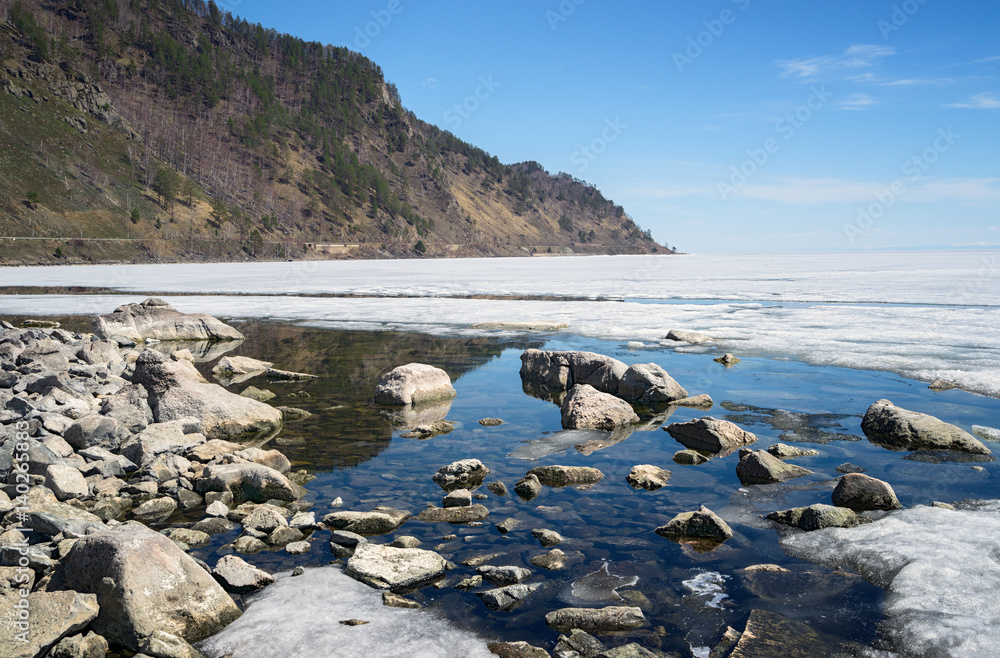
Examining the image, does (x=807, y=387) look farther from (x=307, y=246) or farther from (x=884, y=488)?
Answer: (x=307, y=246)

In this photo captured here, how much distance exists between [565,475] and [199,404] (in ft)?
18.4

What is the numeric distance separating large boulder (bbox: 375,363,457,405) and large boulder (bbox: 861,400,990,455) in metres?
6.71

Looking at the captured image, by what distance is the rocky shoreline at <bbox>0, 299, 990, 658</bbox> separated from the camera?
4352mm

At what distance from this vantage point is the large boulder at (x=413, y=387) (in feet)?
36.0

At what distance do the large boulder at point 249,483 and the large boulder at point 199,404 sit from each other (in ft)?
7.09

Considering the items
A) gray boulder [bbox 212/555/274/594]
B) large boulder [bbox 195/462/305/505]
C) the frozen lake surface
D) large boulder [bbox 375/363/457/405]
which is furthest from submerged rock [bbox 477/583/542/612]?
the frozen lake surface

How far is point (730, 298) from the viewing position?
98.5ft

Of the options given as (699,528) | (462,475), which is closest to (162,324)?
(462,475)

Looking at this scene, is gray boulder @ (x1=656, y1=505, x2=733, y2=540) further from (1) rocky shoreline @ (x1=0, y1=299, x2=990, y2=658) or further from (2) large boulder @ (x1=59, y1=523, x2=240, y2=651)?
(2) large boulder @ (x1=59, y1=523, x2=240, y2=651)

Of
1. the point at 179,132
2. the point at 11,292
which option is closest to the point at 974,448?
the point at 11,292

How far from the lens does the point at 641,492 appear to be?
6949 millimetres

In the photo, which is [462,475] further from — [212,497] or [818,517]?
[818,517]

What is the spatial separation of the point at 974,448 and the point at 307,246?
114 metres

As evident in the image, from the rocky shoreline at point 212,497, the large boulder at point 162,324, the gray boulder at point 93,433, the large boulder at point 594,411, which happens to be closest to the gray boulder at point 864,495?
the rocky shoreline at point 212,497
